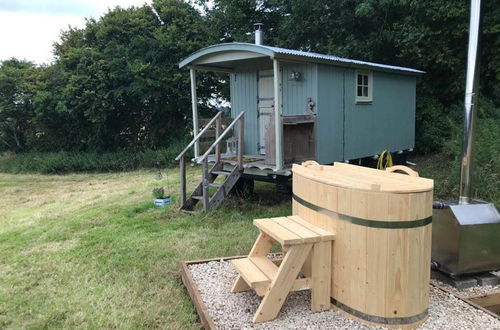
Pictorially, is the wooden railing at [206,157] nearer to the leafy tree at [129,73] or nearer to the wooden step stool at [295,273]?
the wooden step stool at [295,273]

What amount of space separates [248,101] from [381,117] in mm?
2603

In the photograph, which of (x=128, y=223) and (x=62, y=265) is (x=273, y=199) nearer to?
(x=128, y=223)

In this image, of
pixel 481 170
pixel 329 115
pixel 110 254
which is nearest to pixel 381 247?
pixel 110 254

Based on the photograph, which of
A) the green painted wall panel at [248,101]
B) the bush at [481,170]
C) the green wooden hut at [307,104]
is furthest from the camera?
the green painted wall panel at [248,101]

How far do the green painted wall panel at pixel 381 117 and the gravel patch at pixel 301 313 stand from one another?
13.5 feet

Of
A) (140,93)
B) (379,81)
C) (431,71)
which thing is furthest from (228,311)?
(140,93)

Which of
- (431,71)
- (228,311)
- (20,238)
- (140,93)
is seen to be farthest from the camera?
(140,93)

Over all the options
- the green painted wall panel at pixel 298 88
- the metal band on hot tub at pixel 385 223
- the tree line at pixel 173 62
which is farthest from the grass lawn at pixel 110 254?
the tree line at pixel 173 62

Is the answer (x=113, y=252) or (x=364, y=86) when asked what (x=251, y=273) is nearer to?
(x=113, y=252)

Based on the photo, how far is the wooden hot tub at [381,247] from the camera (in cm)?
273

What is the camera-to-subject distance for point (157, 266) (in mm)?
4352

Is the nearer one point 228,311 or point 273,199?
point 228,311

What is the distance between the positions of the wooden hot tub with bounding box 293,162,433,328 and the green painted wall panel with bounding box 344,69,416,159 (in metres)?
4.27

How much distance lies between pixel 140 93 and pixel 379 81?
9820 mm
